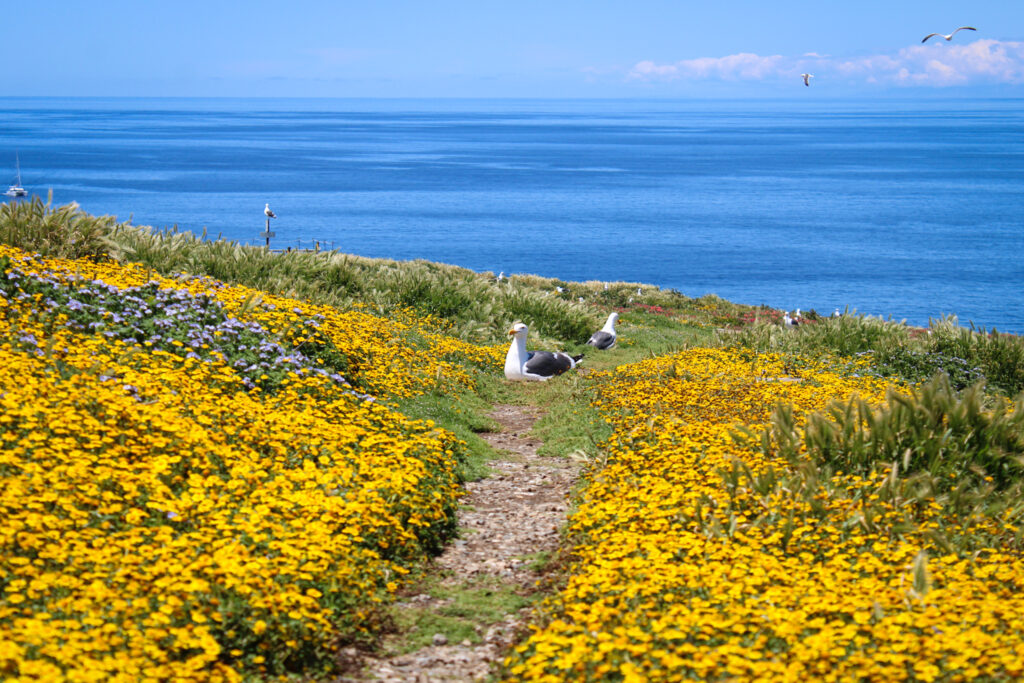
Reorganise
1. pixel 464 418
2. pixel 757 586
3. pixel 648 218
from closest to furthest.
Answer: pixel 757 586 → pixel 464 418 → pixel 648 218

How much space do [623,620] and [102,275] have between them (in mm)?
9571

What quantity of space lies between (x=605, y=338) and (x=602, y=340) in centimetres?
12

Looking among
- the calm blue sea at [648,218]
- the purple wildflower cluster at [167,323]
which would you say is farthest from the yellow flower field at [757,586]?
the calm blue sea at [648,218]

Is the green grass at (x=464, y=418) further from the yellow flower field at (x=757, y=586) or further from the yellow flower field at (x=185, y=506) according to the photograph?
the yellow flower field at (x=757, y=586)

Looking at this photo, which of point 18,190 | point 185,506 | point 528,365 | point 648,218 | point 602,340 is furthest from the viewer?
point 648,218

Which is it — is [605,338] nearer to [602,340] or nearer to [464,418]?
[602,340]

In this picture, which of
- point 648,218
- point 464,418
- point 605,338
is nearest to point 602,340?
point 605,338

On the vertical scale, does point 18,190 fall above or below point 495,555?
above

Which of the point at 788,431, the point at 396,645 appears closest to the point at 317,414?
the point at 396,645

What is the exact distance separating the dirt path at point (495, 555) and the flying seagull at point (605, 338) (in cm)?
873

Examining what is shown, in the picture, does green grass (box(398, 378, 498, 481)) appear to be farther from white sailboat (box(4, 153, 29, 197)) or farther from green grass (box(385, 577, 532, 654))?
white sailboat (box(4, 153, 29, 197))

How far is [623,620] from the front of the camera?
546 cm

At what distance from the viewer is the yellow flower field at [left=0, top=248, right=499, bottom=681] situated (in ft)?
16.7

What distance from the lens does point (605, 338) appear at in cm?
2117
